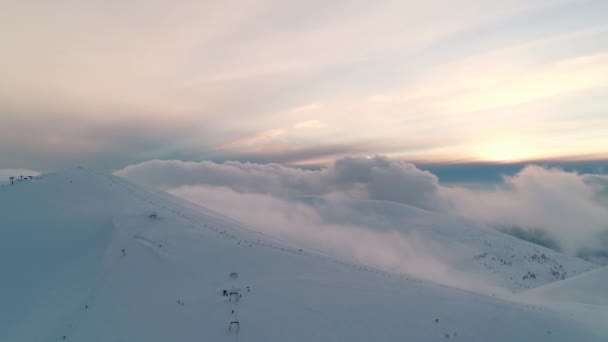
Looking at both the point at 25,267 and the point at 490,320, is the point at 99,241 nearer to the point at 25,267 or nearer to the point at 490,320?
the point at 25,267

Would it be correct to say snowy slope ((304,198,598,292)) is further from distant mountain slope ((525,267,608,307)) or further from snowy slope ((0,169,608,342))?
snowy slope ((0,169,608,342))

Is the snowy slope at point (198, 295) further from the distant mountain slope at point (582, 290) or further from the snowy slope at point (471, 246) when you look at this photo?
the snowy slope at point (471, 246)

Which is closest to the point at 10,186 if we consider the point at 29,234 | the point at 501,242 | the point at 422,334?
the point at 29,234

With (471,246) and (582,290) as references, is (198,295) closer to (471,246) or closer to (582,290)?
(582,290)

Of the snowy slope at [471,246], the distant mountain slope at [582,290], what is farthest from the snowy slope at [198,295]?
the snowy slope at [471,246]

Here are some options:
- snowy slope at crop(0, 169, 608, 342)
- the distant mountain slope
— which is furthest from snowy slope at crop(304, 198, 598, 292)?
snowy slope at crop(0, 169, 608, 342)

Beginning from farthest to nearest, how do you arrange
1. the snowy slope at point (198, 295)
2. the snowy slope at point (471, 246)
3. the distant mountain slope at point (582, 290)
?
1. the snowy slope at point (471, 246)
2. the distant mountain slope at point (582, 290)
3. the snowy slope at point (198, 295)

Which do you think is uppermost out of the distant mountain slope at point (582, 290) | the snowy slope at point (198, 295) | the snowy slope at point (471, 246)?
the snowy slope at point (198, 295)
